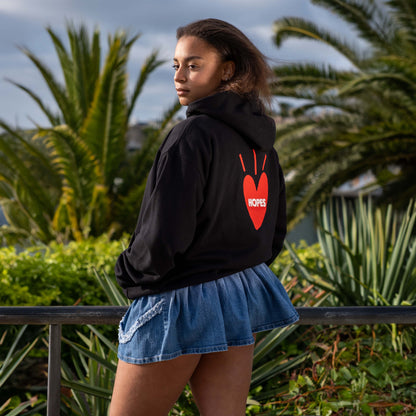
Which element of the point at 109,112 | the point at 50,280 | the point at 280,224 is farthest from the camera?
the point at 109,112

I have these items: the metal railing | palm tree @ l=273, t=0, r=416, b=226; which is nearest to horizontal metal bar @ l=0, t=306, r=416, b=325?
the metal railing

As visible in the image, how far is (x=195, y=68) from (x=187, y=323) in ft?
2.14

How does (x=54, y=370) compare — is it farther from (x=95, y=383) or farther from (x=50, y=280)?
(x=50, y=280)

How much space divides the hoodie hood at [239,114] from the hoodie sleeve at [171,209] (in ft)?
0.32

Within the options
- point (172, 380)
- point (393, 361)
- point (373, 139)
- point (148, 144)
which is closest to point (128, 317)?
point (172, 380)

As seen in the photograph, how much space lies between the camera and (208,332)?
135 centimetres

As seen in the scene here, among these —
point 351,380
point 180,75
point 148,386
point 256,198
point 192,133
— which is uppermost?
point 180,75

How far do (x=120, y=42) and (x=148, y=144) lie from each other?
2.00m

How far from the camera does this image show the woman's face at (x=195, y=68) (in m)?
1.49

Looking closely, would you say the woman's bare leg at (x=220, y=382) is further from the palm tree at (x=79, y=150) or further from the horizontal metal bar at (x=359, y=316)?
the palm tree at (x=79, y=150)

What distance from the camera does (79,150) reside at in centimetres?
948

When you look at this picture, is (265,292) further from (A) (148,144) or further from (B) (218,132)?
(A) (148,144)

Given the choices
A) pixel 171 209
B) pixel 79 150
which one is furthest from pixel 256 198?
pixel 79 150

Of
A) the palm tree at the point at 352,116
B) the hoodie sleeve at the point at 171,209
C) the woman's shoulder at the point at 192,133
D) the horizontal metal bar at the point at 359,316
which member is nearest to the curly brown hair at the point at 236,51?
the woman's shoulder at the point at 192,133
